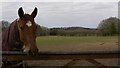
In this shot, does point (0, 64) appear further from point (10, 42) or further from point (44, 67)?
point (44, 67)

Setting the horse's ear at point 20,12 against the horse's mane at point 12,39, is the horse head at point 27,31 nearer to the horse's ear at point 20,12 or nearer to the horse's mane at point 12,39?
the horse's ear at point 20,12

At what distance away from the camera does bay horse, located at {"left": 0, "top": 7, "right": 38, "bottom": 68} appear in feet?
15.0

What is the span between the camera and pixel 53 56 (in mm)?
4656

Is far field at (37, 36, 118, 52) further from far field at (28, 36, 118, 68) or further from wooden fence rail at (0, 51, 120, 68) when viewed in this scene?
wooden fence rail at (0, 51, 120, 68)

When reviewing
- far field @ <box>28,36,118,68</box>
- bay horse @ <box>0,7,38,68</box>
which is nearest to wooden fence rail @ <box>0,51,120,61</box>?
bay horse @ <box>0,7,38,68</box>

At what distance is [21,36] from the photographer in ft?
15.9

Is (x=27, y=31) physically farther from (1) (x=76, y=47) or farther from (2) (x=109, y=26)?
(2) (x=109, y=26)

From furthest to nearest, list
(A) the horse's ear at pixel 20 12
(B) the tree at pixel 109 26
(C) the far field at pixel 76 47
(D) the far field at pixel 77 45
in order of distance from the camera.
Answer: (B) the tree at pixel 109 26
(D) the far field at pixel 77 45
(C) the far field at pixel 76 47
(A) the horse's ear at pixel 20 12

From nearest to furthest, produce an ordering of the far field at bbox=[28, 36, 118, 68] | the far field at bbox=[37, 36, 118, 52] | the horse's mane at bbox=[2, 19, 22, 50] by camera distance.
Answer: the horse's mane at bbox=[2, 19, 22, 50] < the far field at bbox=[28, 36, 118, 68] < the far field at bbox=[37, 36, 118, 52]

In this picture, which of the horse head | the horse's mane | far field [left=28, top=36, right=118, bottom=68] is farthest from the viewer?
far field [left=28, top=36, right=118, bottom=68]

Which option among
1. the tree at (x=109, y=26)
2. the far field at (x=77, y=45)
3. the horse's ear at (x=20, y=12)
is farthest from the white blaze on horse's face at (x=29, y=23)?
the tree at (x=109, y=26)

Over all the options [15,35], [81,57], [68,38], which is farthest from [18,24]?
[68,38]

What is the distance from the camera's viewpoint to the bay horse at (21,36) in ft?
15.0

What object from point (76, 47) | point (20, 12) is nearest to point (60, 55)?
point (20, 12)
